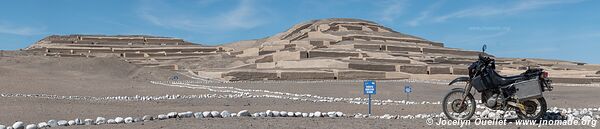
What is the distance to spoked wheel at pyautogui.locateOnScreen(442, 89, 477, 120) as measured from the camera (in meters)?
10.4

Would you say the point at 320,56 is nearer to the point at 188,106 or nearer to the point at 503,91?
the point at 188,106

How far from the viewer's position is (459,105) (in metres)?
10.5

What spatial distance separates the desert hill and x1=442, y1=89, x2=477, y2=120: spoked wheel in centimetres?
2457

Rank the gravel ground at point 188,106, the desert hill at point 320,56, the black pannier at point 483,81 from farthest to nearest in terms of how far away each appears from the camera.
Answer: the desert hill at point 320,56, the black pannier at point 483,81, the gravel ground at point 188,106

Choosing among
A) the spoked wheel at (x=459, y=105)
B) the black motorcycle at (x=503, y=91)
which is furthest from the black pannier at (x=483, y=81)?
the spoked wheel at (x=459, y=105)

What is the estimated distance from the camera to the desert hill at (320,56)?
38812mm

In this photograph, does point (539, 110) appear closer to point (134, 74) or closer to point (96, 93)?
point (96, 93)

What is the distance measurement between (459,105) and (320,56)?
1576 inches

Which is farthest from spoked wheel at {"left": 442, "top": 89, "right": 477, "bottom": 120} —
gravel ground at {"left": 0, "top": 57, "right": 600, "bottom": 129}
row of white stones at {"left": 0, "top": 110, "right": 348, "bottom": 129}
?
row of white stones at {"left": 0, "top": 110, "right": 348, "bottom": 129}

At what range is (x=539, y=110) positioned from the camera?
11.0 m

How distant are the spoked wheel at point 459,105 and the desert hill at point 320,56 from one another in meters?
24.6

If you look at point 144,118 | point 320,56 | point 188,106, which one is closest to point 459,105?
point 144,118

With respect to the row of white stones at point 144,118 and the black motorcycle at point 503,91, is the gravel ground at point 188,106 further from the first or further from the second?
the black motorcycle at point 503,91

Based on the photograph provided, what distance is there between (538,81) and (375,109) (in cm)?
510
